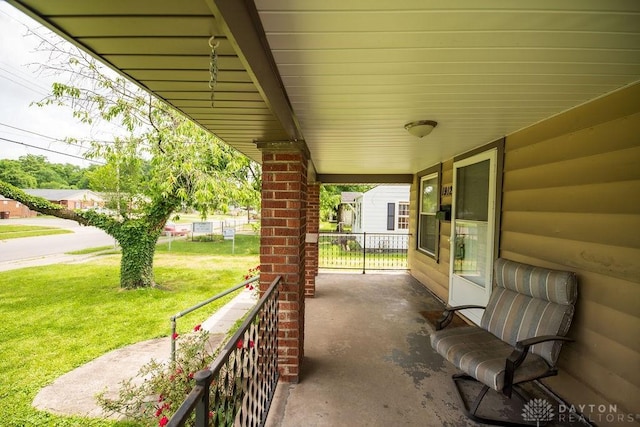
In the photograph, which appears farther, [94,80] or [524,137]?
[94,80]

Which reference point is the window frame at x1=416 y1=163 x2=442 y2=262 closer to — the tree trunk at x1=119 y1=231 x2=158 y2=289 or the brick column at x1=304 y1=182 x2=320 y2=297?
the brick column at x1=304 y1=182 x2=320 y2=297

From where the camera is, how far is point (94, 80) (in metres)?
5.38

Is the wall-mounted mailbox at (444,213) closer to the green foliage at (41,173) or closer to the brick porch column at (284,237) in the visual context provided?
the brick porch column at (284,237)

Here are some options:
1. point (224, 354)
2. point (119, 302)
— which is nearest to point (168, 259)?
point (119, 302)

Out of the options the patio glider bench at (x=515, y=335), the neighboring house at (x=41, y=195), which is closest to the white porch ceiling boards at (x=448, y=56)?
the patio glider bench at (x=515, y=335)

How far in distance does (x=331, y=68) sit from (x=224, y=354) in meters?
1.38

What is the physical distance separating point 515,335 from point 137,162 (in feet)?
22.4

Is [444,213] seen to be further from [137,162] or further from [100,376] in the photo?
[137,162]

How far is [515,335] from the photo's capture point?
213 centimetres

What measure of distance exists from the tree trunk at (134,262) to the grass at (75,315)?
26 cm

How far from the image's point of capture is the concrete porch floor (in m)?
1.89

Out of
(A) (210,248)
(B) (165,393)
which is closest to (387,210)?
(A) (210,248)

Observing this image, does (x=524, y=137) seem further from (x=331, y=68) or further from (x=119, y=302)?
(x=119, y=302)

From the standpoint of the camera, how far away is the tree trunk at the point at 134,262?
6523 mm
